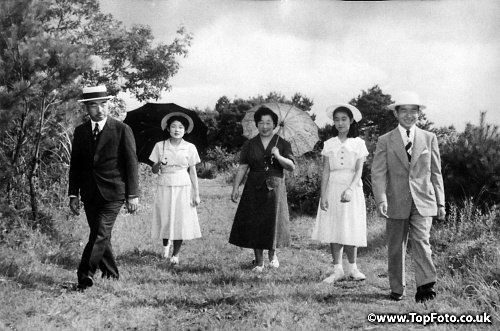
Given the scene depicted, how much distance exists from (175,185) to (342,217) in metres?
2.46

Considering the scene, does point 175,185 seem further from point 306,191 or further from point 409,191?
point 306,191

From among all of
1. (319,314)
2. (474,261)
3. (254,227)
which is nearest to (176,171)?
(254,227)

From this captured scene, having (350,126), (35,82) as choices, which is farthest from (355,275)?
(35,82)

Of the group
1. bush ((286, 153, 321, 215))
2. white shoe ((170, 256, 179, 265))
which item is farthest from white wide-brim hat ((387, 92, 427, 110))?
bush ((286, 153, 321, 215))

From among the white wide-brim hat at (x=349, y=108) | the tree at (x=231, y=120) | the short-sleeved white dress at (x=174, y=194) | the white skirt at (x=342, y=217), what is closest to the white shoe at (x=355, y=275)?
the white skirt at (x=342, y=217)

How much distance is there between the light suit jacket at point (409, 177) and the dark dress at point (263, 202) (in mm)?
1614

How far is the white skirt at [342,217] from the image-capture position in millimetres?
5953

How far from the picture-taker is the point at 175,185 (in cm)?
707

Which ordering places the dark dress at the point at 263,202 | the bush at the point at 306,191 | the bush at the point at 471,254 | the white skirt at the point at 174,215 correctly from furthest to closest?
1. the bush at the point at 306,191
2. the white skirt at the point at 174,215
3. the dark dress at the point at 263,202
4. the bush at the point at 471,254

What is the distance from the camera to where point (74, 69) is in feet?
20.5

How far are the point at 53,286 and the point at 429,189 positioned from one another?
405 centimetres

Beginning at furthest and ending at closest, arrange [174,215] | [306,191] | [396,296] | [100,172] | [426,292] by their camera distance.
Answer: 1. [306,191]
2. [174,215]
3. [100,172]
4. [396,296]
5. [426,292]

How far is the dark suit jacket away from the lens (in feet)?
17.6

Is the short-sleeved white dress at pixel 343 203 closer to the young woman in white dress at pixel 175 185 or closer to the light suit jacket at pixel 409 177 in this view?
the light suit jacket at pixel 409 177
